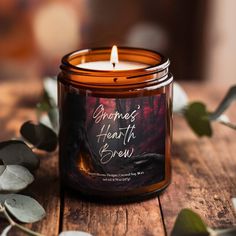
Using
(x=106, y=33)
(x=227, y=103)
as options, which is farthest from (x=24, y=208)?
(x=106, y=33)

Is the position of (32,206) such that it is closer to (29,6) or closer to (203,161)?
(203,161)

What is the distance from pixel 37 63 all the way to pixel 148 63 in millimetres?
1145

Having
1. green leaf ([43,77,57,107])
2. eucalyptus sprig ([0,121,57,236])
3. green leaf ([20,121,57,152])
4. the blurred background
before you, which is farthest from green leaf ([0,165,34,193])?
the blurred background

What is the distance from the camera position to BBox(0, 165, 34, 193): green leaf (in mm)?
688

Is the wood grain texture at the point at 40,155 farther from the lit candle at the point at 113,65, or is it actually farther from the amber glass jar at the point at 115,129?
the lit candle at the point at 113,65

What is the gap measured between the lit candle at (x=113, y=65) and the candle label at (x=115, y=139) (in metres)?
0.08

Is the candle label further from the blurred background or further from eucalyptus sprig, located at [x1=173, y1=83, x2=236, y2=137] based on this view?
the blurred background

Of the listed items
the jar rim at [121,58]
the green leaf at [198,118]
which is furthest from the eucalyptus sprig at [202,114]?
the jar rim at [121,58]

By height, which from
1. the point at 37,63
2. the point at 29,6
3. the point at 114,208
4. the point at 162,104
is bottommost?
the point at 37,63

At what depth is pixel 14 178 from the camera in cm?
70

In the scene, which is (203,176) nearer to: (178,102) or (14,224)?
(178,102)

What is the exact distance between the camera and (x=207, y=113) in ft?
2.97

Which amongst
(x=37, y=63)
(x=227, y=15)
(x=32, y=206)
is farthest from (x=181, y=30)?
(x=32, y=206)

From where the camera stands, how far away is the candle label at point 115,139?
2.28 ft
